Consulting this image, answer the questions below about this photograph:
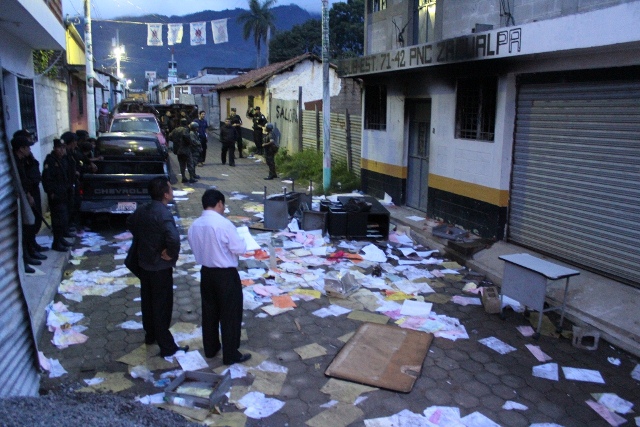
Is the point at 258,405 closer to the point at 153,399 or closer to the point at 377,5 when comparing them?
the point at 153,399

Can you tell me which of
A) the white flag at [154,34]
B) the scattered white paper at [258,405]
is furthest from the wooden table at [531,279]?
the white flag at [154,34]

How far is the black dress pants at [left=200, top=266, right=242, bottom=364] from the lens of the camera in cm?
488

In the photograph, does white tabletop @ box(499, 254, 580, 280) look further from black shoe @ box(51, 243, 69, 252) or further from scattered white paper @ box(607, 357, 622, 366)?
black shoe @ box(51, 243, 69, 252)

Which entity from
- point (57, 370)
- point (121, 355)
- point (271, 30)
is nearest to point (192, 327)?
point (121, 355)

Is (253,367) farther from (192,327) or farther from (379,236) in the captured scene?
(379,236)

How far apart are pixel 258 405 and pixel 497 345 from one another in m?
2.71

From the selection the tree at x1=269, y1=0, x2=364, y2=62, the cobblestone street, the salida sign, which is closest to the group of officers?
the cobblestone street

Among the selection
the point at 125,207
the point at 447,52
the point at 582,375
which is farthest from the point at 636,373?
the point at 125,207

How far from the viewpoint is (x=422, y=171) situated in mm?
11430

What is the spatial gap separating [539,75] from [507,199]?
6.47 feet

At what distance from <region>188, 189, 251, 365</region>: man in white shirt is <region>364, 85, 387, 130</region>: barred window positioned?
335 inches

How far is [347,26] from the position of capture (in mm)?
47781

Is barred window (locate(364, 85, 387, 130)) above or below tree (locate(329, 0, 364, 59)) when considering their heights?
below

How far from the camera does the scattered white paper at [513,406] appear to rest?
4.46 m
